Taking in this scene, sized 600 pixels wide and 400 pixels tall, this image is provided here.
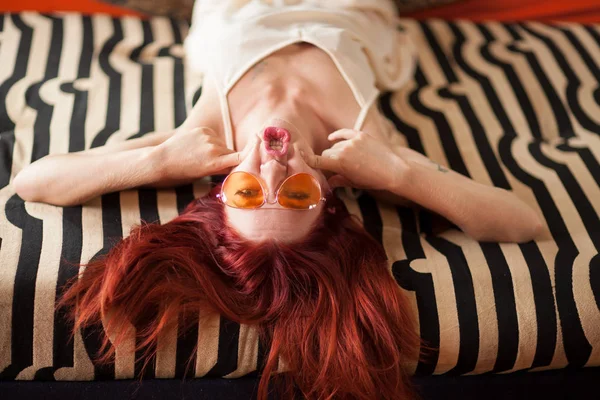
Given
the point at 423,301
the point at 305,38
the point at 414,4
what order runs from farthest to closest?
the point at 414,4 → the point at 305,38 → the point at 423,301

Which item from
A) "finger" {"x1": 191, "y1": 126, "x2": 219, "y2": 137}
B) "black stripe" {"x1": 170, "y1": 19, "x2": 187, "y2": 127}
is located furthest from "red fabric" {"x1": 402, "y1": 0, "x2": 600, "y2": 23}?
"finger" {"x1": 191, "y1": 126, "x2": 219, "y2": 137}

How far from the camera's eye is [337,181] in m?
1.62

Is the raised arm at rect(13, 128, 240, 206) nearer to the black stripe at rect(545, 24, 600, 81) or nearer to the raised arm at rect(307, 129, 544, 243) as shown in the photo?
the raised arm at rect(307, 129, 544, 243)

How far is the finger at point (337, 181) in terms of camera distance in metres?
1.61

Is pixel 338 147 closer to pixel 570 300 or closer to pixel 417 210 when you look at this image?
pixel 417 210

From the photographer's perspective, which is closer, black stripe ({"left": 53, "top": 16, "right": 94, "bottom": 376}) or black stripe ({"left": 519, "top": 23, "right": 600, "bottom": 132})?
black stripe ({"left": 53, "top": 16, "right": 94, "bottom": 376})

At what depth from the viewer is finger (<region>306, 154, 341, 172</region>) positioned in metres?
1.48

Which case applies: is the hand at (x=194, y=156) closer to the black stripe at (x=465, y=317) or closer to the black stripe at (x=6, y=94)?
the black stripe at (x=6, y=94)

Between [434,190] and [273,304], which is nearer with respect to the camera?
[273,304]

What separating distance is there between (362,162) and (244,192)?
0.31 meters

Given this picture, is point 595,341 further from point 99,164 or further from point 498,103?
point 99,164

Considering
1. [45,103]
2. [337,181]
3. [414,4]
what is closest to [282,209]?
[337,181]

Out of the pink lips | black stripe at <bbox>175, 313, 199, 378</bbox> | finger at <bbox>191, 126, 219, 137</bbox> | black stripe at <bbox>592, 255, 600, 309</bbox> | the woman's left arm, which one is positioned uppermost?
the pink lips

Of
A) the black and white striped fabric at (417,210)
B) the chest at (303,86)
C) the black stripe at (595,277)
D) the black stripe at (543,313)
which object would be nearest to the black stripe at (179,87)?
the black and white striped fabric at (417,210)
